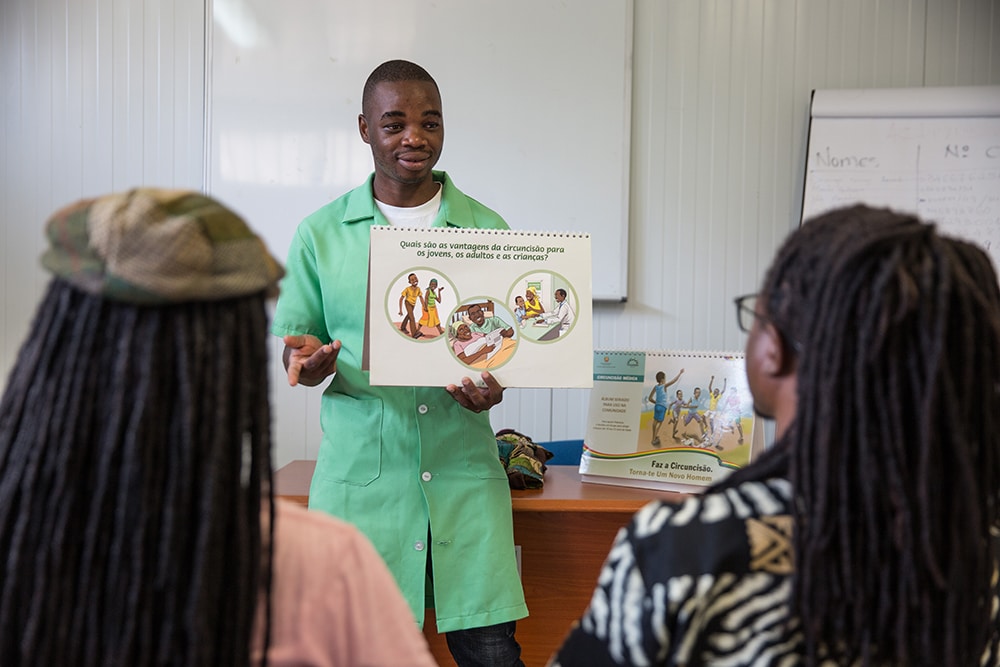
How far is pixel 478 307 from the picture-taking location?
7.08 ft

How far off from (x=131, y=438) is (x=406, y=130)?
61.8 inches

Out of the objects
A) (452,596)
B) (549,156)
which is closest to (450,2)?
(549,156)

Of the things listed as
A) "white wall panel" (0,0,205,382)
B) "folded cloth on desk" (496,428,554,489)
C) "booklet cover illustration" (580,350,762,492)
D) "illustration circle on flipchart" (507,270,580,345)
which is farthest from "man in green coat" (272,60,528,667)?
"white wall panel" (0,0,205,382)

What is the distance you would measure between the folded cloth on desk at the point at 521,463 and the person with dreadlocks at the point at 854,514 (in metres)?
1.49

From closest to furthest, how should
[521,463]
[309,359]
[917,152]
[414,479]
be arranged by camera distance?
[309,359]
[414,479]
[521,463]
[917,152]

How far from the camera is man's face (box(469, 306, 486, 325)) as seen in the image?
2152mm

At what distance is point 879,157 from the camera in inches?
147

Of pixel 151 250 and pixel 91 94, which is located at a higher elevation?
pixel 91 94

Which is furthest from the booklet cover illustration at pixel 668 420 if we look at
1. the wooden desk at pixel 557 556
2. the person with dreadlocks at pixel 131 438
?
the person with dreadlocks at pixel 131 438

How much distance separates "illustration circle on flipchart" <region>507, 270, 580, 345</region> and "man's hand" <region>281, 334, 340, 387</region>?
427 mm

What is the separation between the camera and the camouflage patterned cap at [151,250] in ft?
2.53

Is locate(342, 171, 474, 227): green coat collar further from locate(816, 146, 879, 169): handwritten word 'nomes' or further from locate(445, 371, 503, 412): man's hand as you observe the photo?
locate(816, 146, 879, 169): handwritten word 'nomes'

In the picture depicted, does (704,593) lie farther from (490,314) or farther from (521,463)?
(521,463)

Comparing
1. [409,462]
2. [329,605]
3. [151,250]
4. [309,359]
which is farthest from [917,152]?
[151,250]
